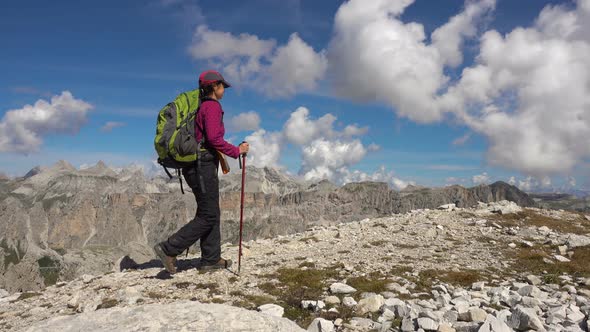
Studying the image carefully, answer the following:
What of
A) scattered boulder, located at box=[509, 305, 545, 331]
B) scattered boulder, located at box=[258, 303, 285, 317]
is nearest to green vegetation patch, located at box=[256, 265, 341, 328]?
scattered boulder, located at box=[258, 303, 285, 317]

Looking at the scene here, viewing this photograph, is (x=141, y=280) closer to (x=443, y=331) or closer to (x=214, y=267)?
(x=214, y=267)

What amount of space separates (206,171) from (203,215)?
4.42ft

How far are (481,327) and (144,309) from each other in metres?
5.46

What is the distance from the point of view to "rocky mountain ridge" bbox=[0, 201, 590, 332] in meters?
5.91

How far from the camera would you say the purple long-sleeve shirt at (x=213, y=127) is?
1084 centimetres

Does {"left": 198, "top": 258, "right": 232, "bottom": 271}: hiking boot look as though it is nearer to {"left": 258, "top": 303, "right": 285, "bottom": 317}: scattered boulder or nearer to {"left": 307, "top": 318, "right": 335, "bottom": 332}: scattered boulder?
{"left": 258, "top": 303, "right": 285, "bottom": 317}: scattered boulder

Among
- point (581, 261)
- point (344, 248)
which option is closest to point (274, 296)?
point (344, 248)

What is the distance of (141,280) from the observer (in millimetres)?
11258

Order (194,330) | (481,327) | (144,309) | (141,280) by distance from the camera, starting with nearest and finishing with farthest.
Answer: (194,330) → (144,309) → (481,327) → (141,280)

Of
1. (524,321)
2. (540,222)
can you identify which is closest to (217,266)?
(524,321)

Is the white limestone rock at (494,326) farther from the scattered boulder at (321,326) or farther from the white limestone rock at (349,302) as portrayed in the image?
the white limestone rock at (349,302)

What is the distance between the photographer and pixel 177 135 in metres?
10.5

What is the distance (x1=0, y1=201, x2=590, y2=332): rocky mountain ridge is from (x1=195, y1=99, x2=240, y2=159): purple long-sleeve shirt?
12.1 ft

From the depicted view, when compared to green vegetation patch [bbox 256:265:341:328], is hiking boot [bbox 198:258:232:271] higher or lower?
higher
